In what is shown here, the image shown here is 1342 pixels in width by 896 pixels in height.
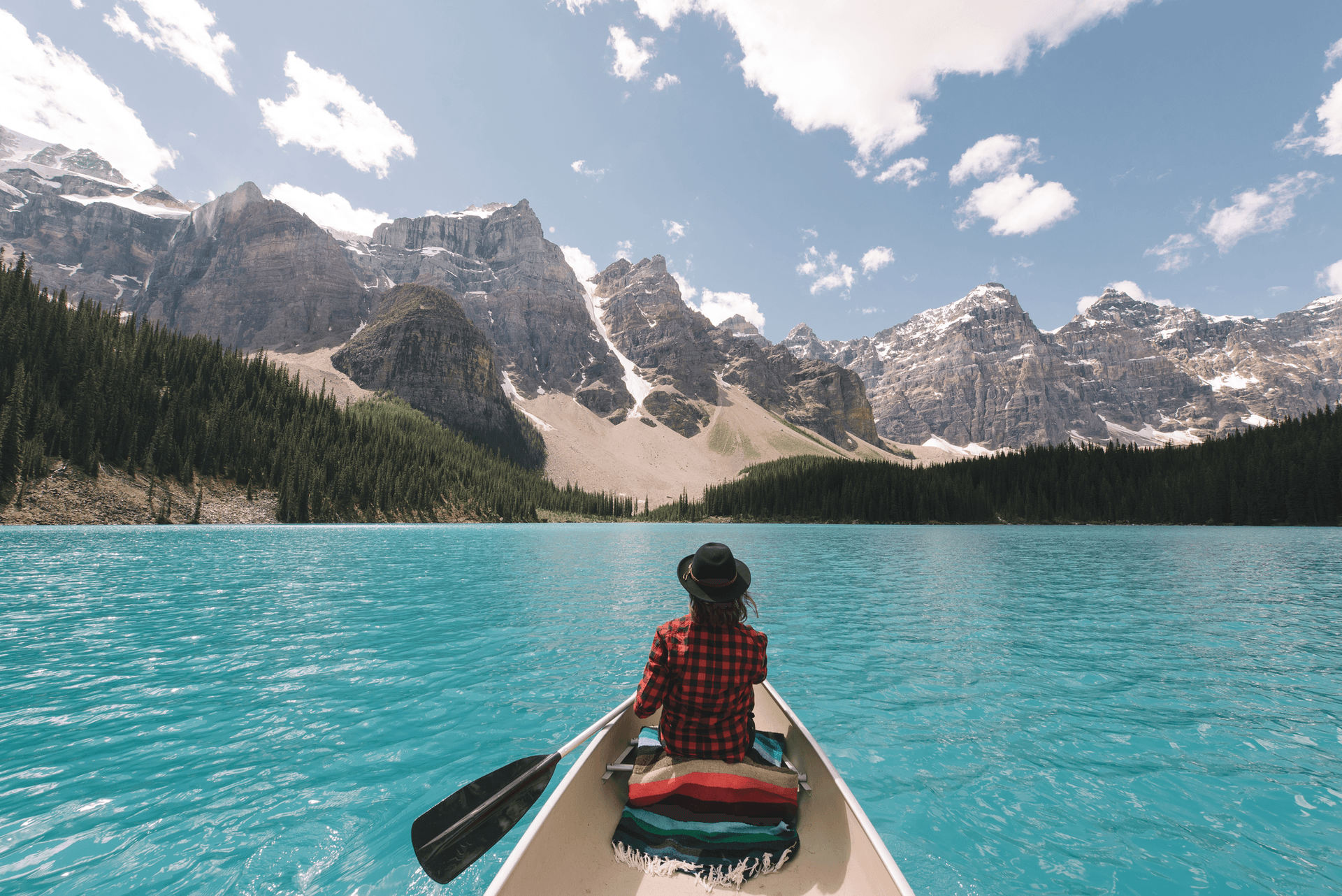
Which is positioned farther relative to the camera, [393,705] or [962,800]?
[393,705]

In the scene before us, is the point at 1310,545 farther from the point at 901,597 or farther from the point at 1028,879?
the point at 1028,879

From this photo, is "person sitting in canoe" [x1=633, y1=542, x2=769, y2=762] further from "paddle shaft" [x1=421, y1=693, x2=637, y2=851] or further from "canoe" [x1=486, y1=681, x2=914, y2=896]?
"paddle shaft" [x1=421, y1=693, x2=637, y2=851]

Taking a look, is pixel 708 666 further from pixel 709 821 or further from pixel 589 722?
pixel 589 722

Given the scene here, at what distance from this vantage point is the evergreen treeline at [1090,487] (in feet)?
341

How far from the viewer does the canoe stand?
14.2 ft

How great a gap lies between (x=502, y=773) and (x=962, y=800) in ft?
20.4

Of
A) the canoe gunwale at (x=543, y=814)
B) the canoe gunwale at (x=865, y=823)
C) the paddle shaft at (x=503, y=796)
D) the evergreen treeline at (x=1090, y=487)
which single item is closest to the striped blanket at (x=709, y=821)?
the canoe gunwale at (x=865, y=823)

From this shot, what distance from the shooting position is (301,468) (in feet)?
334

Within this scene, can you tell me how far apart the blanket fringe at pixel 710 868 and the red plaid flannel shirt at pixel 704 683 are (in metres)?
1.16

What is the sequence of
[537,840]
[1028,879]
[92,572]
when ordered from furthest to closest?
[92,572]
[1028,879]
[537,840]

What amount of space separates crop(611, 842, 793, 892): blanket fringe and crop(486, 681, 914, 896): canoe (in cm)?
6

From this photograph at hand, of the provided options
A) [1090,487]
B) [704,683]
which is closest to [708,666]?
[704,683]

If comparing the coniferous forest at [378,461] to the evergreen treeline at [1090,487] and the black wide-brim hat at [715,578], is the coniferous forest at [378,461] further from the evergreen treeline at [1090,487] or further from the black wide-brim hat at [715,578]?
the black wide-brim hat at [715,578]

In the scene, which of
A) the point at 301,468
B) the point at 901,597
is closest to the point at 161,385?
the point at 301,468
